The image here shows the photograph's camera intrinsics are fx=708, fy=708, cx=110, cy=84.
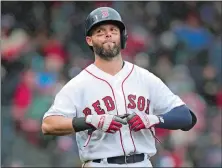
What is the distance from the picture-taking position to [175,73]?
956 centimetres

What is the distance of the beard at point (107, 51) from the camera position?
4633 mm

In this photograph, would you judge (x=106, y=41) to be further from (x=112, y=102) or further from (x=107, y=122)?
(x=107, y=122)

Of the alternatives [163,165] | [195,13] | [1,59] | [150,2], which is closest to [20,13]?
[1,59]

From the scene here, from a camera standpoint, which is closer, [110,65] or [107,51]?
[107,51]

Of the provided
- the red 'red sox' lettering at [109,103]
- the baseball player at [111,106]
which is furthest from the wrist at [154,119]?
the red 'red sox' lettering at [109,103]

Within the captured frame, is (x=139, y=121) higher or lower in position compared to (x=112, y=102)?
lower

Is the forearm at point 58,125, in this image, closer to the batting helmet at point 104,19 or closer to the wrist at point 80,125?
the wrist at point 80,125

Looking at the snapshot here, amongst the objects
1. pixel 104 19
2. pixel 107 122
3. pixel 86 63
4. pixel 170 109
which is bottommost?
pixel 107 122

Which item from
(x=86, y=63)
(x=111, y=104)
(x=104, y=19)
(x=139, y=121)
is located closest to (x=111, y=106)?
(x=111, y=104)

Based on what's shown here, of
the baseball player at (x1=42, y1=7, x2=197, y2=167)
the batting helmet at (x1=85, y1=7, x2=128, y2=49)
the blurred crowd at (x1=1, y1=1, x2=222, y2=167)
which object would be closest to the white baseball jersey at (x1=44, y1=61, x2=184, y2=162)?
the baseball player at (x1=42, y1=7, x2=197, y2=167)

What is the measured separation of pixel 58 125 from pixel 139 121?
522mm

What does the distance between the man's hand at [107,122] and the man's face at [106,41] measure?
1.52 ft

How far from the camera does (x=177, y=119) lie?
15.4ft

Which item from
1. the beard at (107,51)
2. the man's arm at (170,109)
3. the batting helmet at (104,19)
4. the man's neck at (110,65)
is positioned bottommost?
the man's arm at (170,109)
